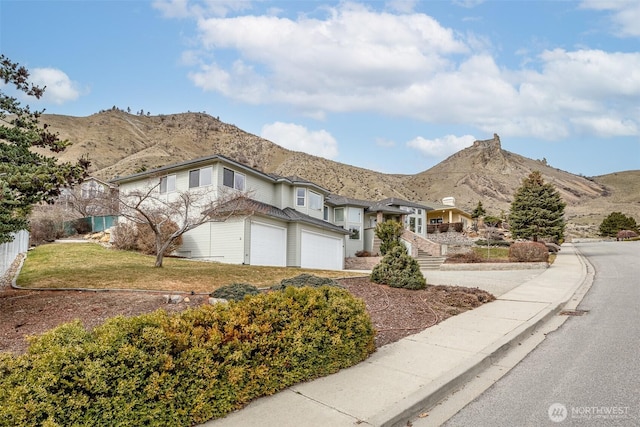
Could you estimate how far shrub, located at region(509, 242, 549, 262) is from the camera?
19.9m

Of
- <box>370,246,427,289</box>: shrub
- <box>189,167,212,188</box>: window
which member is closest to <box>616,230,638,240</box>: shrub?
<box>370,246,427,289</box>: shrub

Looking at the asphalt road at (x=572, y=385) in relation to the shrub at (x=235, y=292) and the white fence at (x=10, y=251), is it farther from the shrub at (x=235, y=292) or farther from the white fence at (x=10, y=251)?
the white fence at (x=10, y=251)

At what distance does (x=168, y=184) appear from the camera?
22.5m

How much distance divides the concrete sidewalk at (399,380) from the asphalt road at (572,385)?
40 centimetres

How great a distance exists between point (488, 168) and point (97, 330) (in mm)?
125671

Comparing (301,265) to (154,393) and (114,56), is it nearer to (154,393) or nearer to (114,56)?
(114,56)

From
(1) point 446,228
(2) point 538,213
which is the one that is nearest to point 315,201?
(2) point 538,213

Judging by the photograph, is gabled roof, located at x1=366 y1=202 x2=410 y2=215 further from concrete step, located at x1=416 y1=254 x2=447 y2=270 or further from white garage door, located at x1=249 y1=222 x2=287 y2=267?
white garage door, located at x1=249 y1=222 x2=287 y2=267

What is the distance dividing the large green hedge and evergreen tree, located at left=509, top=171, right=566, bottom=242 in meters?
28.7

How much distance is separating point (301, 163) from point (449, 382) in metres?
70.1

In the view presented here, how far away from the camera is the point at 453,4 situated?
1455 centimetres

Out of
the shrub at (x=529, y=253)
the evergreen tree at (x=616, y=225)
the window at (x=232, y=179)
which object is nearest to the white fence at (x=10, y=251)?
the window at (x=232, y=179)

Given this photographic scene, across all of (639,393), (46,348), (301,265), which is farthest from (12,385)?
(301,265)

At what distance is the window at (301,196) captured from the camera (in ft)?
84.6
